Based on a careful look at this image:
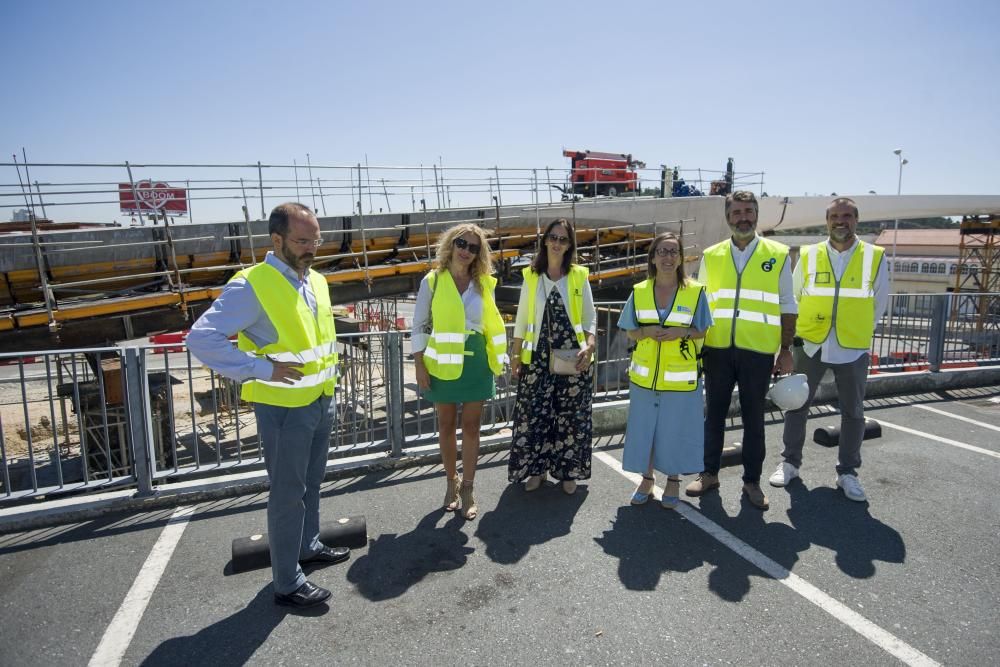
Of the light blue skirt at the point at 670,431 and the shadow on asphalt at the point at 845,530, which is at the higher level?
the light blue skirt at the point at 670,431

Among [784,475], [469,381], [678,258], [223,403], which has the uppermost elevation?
[678,258]

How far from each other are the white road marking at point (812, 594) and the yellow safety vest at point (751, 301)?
3.98ft

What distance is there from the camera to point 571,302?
3.98 metres

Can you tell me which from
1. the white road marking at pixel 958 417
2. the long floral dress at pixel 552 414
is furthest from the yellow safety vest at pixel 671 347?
the white road marking at pixel 958 417

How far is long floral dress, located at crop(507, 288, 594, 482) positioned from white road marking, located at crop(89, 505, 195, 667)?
227cm

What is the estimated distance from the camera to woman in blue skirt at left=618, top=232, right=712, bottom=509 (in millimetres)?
3789

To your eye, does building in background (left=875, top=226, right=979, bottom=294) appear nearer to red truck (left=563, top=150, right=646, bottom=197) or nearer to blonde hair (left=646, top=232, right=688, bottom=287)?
red truck (left=563, top=150, right=646, bottom=197)

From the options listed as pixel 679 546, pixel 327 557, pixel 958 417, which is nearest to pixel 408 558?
pixel 327 557

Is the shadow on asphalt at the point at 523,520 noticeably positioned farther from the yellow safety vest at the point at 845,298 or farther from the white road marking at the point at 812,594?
the yellow safety vest at the point at 845,298

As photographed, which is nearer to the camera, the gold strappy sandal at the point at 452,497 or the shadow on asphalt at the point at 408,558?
the shadow on asphalt at the point at 408,558

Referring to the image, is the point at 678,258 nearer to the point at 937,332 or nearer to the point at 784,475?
the point at 784,475

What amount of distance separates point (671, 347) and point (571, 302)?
2.43 feet

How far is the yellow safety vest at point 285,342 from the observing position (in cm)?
265

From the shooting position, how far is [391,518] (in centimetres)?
388
